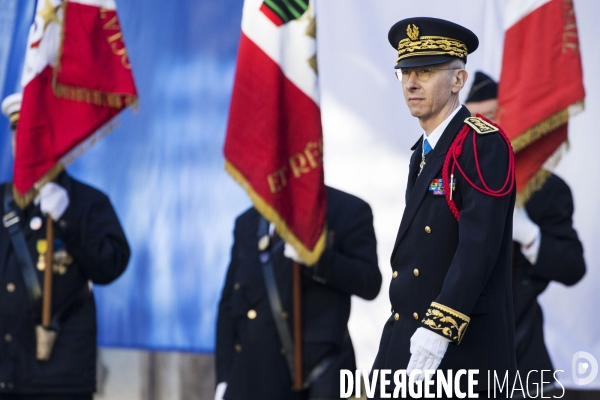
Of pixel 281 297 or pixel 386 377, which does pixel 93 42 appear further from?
pixel 386 377

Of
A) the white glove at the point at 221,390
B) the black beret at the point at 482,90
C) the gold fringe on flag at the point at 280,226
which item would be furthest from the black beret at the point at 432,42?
the white glove at the point at 221,390

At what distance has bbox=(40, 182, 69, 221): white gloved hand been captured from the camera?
4953 millimetres

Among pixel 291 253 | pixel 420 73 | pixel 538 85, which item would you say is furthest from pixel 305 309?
pixel 420 73

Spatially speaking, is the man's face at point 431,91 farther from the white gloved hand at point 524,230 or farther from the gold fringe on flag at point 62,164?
the gold fringe on flag at point 62,164

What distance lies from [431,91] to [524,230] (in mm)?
1681

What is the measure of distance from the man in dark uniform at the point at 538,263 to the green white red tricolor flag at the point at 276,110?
0.95m

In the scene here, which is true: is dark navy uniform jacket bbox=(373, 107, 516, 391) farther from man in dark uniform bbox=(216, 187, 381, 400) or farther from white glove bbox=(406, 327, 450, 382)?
man in dark uniform bbox=(216, 187, 381, 400)

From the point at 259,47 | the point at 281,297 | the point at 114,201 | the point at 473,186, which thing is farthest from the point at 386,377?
the point at 114,201

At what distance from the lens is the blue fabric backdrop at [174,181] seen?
525 centimetres

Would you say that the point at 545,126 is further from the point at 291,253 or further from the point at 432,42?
the point at 432,42

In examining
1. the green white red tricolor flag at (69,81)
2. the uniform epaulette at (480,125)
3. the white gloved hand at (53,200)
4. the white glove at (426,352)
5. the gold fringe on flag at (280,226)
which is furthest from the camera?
the green white red tricolor flag at (69,81)

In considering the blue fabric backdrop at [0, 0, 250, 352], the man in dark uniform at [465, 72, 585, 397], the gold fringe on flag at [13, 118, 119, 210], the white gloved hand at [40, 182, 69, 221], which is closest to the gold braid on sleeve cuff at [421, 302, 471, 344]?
the man in dark uniform at [465, 72, 585, 397]

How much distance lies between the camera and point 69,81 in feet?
17.0

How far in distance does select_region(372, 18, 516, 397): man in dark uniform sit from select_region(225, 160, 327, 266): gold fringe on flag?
1.21 m
